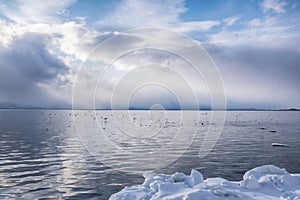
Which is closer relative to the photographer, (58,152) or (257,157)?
(257,157)

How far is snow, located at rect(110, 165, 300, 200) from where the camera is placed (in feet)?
39.8

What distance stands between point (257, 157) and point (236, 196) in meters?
19.4

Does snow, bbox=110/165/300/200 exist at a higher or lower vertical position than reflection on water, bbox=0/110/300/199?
higher

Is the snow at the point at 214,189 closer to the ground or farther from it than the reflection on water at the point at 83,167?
farther from it

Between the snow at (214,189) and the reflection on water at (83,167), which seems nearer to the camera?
the snow at (214,189)

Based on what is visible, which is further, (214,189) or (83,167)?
(83,167)

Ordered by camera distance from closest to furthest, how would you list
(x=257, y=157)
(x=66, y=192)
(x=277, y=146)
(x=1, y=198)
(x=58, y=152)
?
1. (x=1, y=198)
2. (x=66, y=192)
3. (x=257, y=157)
4. (x=58, y=152)
5. (x=277, y=146)

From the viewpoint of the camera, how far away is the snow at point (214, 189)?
1214cm

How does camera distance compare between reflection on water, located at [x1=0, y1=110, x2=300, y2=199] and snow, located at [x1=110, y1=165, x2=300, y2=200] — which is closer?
snow, located at [x1=110, y1=165, x2=300, y2=200]

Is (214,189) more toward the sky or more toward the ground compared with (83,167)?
more toward the sky

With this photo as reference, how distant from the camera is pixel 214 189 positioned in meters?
12.8

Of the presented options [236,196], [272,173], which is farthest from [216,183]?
[272,173]

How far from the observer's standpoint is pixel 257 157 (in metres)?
29.7

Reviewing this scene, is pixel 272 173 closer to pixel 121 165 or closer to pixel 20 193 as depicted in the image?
pixel 121 165
